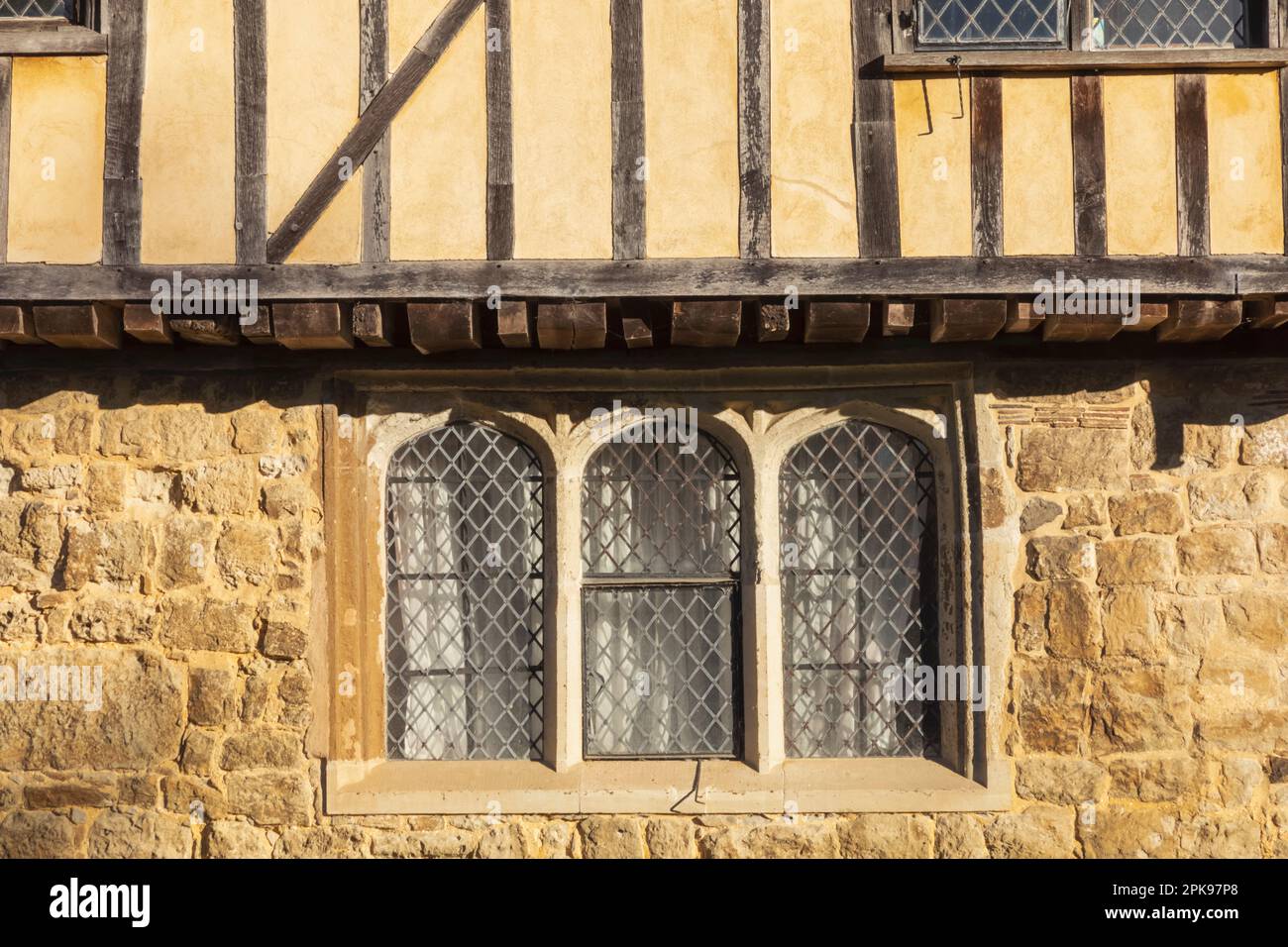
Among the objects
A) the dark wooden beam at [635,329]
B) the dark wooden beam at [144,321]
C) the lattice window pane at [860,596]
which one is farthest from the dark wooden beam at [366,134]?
the lattice window pane at [860,596]

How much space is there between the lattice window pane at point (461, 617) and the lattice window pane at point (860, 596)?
3.68ft

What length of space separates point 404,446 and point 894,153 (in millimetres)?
2364

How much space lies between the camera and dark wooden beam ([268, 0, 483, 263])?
434 cm

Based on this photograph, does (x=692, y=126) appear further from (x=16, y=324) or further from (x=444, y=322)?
(x=16, y=324)

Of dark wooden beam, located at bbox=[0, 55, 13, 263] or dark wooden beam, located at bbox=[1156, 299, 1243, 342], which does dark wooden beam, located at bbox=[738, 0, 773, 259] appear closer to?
dark wooden beam, located at bbox=[1156, 299, 1243, 342]

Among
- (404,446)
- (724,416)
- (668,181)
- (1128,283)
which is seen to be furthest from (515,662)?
(1128,283)

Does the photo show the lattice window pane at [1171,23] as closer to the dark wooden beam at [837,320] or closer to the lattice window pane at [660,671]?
the dark wooden beam at [837,320]

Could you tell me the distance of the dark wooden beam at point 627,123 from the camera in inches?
171

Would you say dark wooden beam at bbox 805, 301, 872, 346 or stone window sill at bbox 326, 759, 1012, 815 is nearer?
dark wooden beam at bbox 805, 301, 872, 346

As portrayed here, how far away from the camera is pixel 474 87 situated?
438 centimetres

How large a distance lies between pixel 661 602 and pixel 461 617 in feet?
2.84

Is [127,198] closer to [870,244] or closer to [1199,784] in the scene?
[870,244]

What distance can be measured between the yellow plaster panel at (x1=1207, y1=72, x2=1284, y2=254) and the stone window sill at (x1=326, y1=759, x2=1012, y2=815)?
2241 mm

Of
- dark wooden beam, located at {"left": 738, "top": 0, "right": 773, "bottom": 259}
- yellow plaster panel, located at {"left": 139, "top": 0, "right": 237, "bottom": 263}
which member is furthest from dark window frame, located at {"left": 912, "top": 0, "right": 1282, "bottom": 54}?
yellow plaster panel, located at {"left": 139, "top": 0, "right": 237, "bottom": 263}
